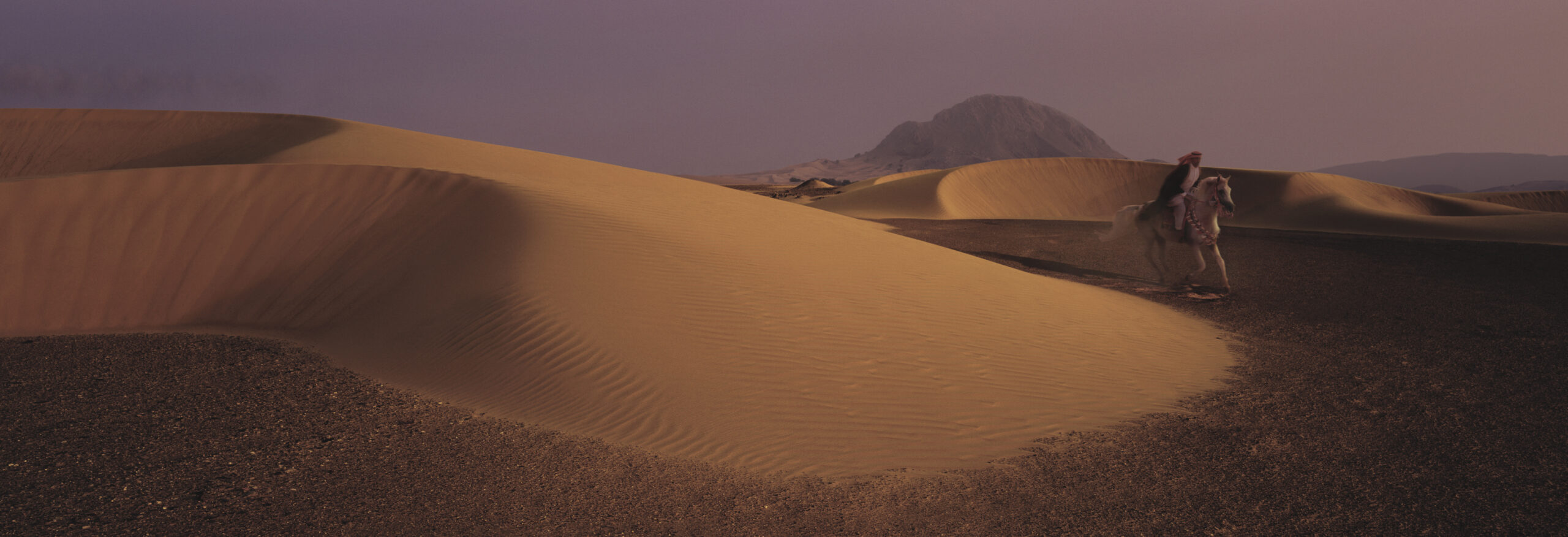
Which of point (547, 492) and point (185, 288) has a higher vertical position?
point (547, 492)

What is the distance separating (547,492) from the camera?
15.4 ft

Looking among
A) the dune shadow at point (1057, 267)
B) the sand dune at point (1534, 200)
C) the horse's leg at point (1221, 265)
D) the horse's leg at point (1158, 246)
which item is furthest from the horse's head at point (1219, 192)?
the sand dune at point (1534, 200)

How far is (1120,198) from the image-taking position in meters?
43.2

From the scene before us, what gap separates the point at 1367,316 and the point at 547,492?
12.4 meters

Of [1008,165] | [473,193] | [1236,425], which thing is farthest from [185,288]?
[1008,165]

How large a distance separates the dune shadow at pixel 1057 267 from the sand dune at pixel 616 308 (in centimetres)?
282

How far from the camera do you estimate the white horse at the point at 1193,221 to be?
1345 cm

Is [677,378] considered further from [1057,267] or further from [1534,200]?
[1534,200]

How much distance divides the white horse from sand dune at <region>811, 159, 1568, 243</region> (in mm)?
19610

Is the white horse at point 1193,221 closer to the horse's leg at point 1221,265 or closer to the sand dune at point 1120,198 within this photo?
the horse's leg at point 1221,265

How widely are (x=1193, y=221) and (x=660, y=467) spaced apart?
1207cm

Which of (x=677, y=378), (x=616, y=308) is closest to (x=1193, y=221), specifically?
(x=616, y=308)

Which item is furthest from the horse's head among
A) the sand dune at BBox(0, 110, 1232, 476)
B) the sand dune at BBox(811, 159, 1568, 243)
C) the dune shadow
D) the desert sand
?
the sand dune at BBox(811, 159, 1568, 243)

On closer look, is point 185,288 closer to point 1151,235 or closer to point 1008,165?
point 1151,235
